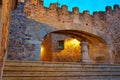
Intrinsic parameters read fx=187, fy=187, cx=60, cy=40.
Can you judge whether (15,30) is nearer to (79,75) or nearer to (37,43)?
(37,43)

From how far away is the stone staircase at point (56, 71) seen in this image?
4055 mm

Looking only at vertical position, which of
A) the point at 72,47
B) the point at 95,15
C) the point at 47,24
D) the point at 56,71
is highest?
the point at 95,15

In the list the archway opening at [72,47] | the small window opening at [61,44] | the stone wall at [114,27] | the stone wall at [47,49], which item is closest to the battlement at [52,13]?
the stone wall at [114,27]

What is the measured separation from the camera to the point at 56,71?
4.34 m

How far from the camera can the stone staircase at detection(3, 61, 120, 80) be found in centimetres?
405

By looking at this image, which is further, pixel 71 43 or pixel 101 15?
pixel 71 43

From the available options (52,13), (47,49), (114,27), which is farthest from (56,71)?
(47,49)

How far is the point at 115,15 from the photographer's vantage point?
1127cm

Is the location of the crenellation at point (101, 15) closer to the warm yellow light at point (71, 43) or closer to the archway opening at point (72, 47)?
the archway opening at point (72, 47)

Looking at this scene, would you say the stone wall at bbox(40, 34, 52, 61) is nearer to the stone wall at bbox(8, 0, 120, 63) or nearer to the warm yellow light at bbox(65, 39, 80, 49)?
the warm yellow light at bbox(65, 39, 80, 49)

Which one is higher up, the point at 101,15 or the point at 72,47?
the point at 101,15

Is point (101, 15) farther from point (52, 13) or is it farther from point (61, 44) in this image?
point (61, 44)

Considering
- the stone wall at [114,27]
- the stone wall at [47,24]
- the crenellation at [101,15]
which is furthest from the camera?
the crenellation at [101,15]

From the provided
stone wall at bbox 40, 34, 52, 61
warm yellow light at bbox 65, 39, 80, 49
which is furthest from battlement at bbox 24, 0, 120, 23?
stone wall at bbox 40, 34, 52, 61
